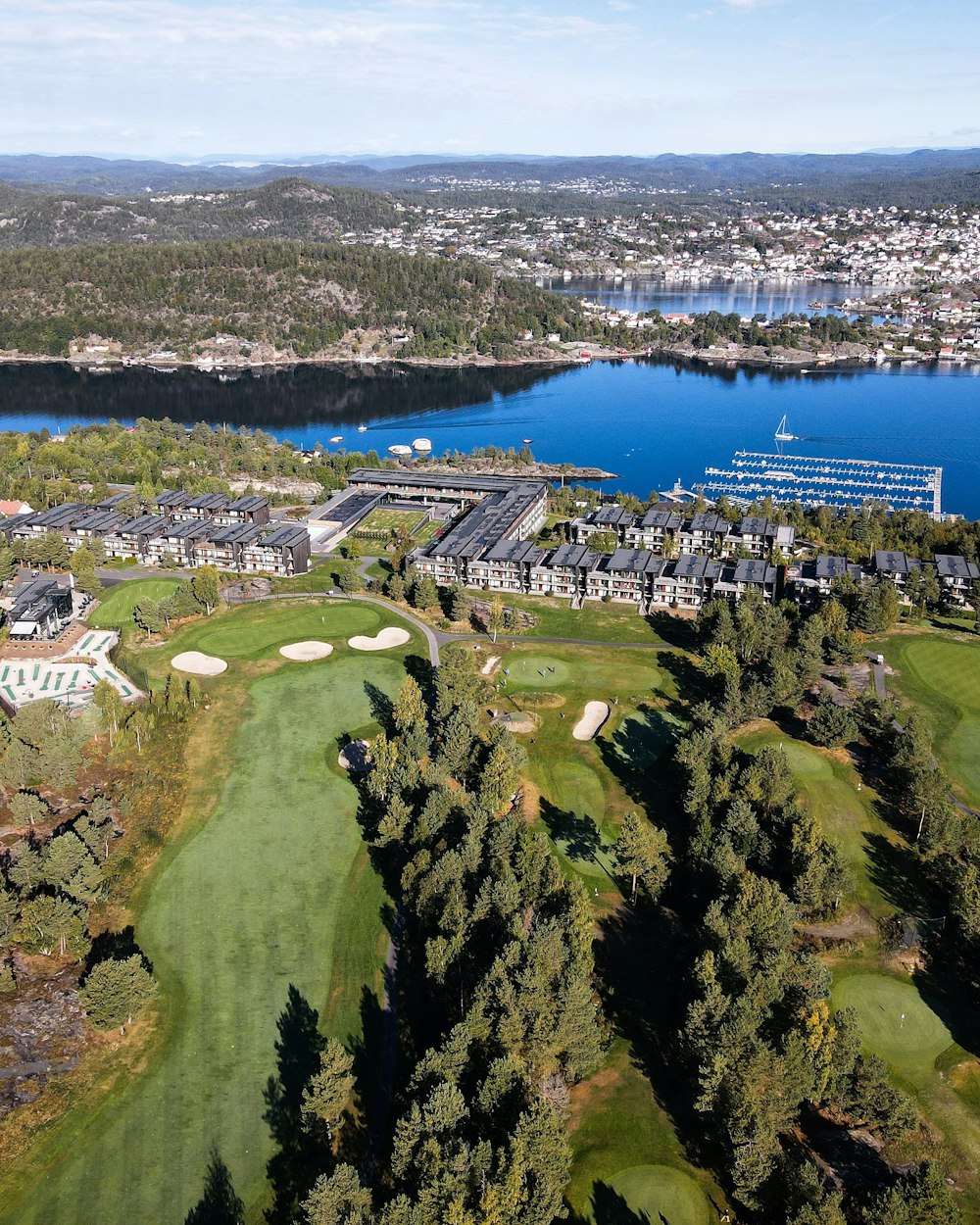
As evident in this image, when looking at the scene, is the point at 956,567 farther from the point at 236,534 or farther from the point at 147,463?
the point at 147,463

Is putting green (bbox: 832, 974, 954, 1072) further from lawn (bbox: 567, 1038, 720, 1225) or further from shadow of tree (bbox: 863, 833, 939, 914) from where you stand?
lawn (bbox: 567, 1038, 720, 1225)

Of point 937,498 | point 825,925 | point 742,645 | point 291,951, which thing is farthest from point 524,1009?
point 937,498

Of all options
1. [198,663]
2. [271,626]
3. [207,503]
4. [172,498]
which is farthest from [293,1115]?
[172,498]

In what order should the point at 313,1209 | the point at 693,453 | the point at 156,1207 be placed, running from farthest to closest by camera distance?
the point at 693,453 → the point at 156,1207 → the point at 313,1209

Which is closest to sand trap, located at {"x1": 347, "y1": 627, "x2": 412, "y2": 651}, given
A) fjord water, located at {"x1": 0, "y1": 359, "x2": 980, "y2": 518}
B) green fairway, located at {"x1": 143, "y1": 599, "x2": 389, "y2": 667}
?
green fairway, located at {"x1": 143, "y1": 599, "x2": 389, "y2": 667}

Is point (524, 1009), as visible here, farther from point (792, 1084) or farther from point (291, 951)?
point (291, 951)

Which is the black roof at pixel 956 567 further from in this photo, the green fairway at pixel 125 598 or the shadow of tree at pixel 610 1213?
the green fairway at pixel 125 598

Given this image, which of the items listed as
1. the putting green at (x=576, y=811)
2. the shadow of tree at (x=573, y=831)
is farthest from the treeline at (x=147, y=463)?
the shadow of tree at (x=573, y=831)
